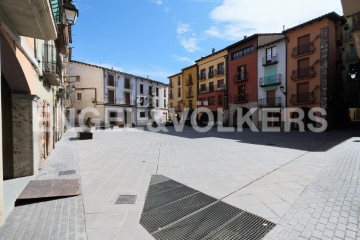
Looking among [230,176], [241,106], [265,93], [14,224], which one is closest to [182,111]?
[241,106]

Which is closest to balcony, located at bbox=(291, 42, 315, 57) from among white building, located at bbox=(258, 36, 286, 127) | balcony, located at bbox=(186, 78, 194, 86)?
white building, located at bbox=(258, 36, 286, 127)

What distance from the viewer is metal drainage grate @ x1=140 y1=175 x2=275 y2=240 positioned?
2803 millimetres

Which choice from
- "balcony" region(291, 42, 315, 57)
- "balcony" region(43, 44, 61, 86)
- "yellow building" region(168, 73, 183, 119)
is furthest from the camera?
"yellow building" region(168, 73, 183, 119)

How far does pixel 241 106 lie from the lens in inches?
1033

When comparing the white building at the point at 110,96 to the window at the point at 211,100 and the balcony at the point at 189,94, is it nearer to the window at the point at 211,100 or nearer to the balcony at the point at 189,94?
the balcony at the point at 189,94

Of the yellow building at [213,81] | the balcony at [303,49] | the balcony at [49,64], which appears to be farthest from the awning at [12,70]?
the yellow building at [213,81]

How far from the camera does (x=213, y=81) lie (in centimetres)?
3119

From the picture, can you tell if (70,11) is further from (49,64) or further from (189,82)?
(189,82)

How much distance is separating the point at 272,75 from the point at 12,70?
75.8 feet

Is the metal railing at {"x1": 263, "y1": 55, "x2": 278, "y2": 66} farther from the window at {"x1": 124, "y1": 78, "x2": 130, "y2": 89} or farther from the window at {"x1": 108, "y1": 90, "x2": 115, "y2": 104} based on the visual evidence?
the window at {"x1": 108, "y1": 90, "x2": 115, "y2": 104}

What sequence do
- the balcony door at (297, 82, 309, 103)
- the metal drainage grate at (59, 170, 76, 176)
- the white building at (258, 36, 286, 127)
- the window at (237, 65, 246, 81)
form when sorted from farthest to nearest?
the window at (237, 65, 246, 81)
the white building at (258, 36, 286, 127)
the balcony door at (297, 82, 309, 103)
the metal drainage grate at (59, 170, 76, 176)

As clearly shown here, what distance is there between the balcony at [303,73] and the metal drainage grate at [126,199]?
20.9 metres

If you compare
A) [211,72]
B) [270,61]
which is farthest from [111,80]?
[270,61]

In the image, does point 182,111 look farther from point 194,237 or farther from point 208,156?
point 194,237
